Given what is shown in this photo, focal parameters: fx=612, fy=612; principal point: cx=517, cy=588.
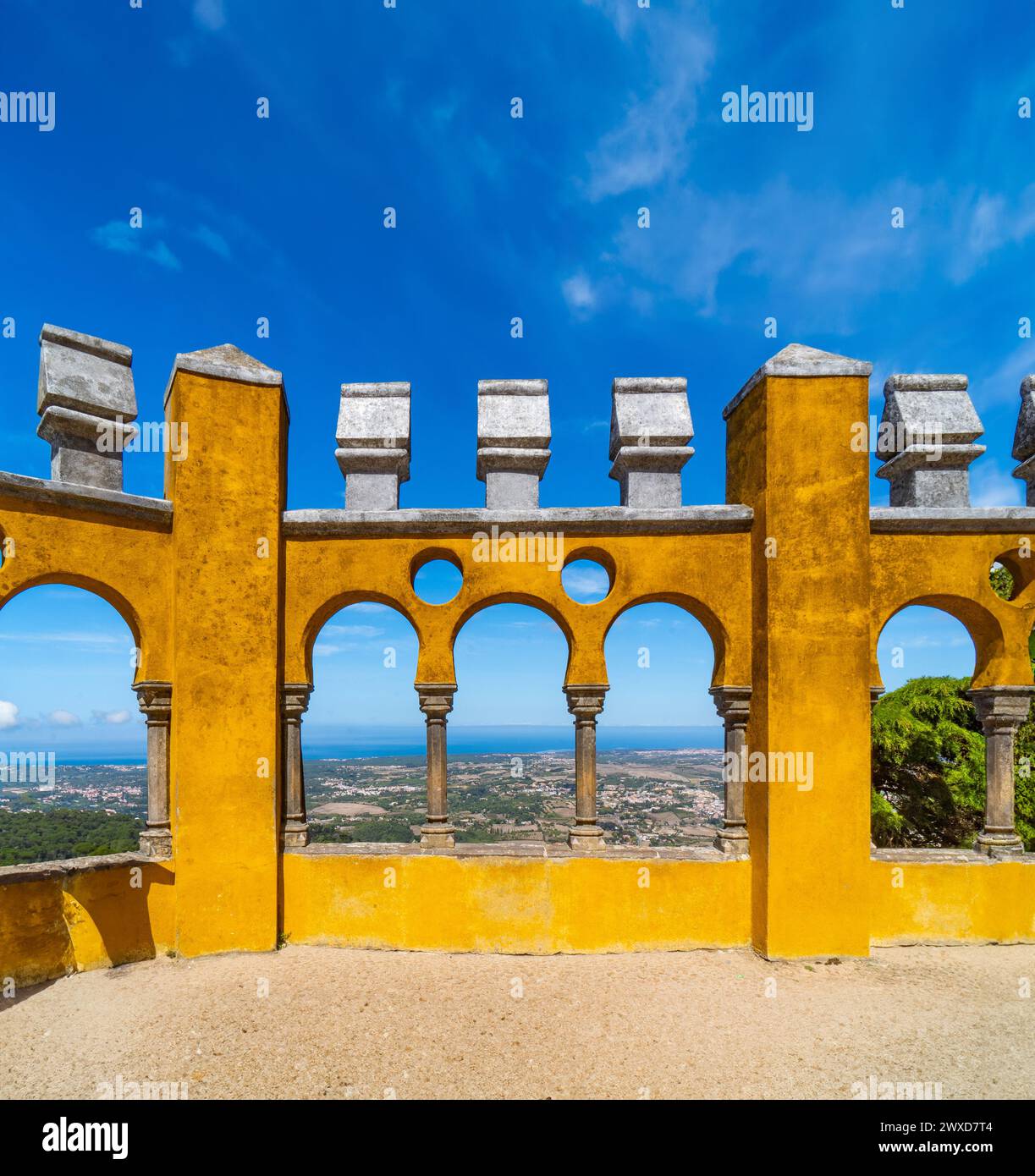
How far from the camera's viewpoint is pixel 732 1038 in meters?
4.51

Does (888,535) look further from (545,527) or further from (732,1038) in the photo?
(732,1038)

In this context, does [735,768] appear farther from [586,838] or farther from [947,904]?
[947,904]

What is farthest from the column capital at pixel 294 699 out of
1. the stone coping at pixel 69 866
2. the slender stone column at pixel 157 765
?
the stone coping at pixel 69 866

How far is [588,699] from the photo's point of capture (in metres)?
6.25

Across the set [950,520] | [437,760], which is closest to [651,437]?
[950,520]

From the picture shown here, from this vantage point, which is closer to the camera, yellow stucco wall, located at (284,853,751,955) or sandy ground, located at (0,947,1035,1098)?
sandy ground, located at (0,947,1035,1098)

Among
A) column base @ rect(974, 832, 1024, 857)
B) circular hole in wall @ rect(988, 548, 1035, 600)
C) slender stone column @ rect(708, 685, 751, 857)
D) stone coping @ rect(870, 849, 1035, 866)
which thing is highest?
circular hole in wall @ rect(988, 548, 1035, 600)

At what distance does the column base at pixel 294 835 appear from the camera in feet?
20.4

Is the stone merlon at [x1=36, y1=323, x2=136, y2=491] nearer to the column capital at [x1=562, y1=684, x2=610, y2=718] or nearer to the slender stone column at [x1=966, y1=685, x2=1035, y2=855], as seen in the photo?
the column capital at [x1=562, y1=684, x2=610, y2=718]

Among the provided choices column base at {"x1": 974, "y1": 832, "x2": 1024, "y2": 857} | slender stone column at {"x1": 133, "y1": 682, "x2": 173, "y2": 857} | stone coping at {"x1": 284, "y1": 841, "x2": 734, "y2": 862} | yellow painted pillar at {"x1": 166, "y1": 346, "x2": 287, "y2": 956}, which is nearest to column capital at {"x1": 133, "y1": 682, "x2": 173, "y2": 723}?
slender stone column at {"x1": 133, "y1": 682, "x2": 173, "y2": 857}

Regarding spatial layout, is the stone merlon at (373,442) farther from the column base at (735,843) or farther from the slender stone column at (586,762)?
the column base at (735,843)

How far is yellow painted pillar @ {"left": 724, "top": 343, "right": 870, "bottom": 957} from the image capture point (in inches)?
226

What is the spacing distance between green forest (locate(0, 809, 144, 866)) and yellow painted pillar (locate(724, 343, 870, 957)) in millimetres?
6449

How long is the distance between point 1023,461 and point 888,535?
6.54 feet
